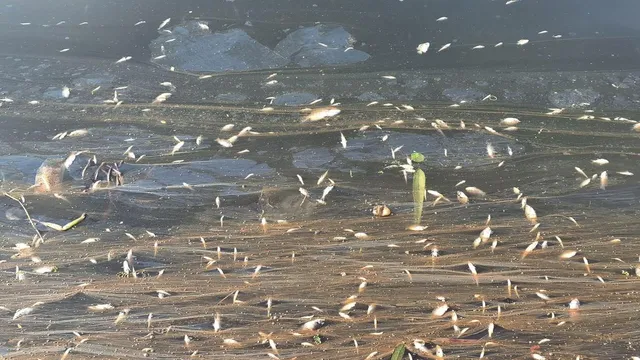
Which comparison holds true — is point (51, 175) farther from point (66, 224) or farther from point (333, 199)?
point (333, 199)

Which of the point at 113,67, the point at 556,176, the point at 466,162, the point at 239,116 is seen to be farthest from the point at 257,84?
the point at 556,176

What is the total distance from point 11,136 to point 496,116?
1.93m

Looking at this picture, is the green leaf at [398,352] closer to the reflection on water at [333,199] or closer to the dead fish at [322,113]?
the reflection on water at [333,199]

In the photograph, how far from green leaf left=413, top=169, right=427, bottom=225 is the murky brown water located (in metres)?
0.02

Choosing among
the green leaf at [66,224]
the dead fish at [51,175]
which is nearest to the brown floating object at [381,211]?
the green leaf at [66,224]

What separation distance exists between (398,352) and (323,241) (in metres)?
0.48

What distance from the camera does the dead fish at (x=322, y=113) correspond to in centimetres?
279

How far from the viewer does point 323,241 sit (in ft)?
7.25

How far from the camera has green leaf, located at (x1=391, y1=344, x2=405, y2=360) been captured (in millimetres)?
1847

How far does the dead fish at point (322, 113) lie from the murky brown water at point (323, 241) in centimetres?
4

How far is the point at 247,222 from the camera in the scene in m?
2.31

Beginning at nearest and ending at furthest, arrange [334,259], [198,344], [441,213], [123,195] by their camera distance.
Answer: [198,344] < [334,259] < [441,213] < [123,195]

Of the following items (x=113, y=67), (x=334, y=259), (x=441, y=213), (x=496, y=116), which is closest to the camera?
(x=334, y=259)

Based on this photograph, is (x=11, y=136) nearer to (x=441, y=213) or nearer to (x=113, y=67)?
(x=113, y=67)
